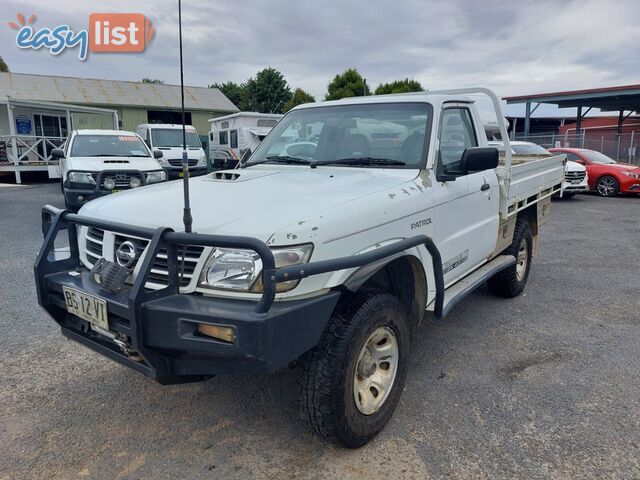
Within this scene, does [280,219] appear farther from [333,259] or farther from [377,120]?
[377,120]

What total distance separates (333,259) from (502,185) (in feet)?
8.52

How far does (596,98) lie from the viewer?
23.4 m

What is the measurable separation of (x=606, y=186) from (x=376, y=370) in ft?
48.0

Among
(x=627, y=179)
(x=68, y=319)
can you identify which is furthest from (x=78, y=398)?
(x=627, y=179)

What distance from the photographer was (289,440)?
274 cm

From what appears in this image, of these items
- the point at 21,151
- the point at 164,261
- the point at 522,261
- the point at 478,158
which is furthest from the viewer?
the point at 21,151

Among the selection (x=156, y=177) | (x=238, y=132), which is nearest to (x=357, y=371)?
(x=156, y=177)

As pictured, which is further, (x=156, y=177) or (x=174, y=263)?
(x=156, y=177)

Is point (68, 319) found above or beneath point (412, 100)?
beneath

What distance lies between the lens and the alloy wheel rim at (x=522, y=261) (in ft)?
Answer: 17.0

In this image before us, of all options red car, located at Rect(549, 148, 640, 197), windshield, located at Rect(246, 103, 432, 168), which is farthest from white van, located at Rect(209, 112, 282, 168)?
windshield, located at Rect(246, 103, 432, 168)

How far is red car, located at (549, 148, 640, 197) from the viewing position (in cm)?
1427

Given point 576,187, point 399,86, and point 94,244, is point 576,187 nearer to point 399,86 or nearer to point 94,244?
point 94,244

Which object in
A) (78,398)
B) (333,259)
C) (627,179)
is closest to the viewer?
(333,259)
